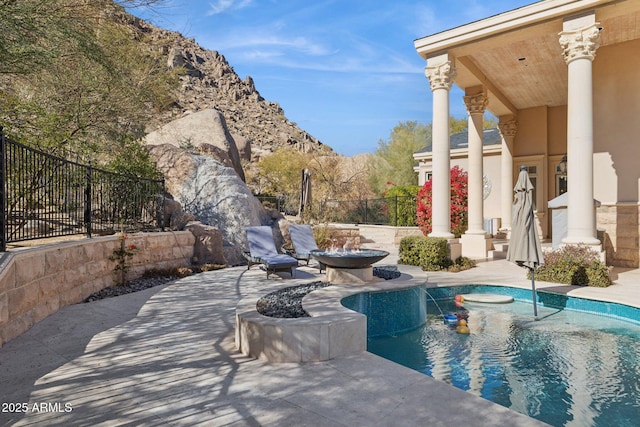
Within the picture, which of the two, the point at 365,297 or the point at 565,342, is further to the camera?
the point at 365,297

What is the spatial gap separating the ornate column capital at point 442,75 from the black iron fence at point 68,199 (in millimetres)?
7457

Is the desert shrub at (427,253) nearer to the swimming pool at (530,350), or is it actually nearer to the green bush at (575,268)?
the green bush at (575,268)

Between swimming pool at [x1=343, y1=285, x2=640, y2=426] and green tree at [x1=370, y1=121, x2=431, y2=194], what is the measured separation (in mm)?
22063

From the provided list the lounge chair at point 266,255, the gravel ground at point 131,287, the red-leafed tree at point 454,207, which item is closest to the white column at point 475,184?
the red-leafed tree at point 454,207

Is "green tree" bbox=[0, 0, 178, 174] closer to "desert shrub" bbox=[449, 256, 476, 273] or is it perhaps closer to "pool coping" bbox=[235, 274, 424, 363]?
"pool coping" bbox=[235, 274, 424, 363]

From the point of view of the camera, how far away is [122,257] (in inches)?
299

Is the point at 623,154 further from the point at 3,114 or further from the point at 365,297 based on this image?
the point at 3,114

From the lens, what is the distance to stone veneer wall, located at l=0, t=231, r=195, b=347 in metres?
4.41

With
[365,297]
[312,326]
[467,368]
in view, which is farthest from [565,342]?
[312,326]

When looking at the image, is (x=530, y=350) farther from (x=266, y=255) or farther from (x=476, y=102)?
(x=476, y=102)

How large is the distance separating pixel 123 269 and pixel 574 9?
10.5 m

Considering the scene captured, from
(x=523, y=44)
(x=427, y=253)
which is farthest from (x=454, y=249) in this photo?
(x=523, y=44)

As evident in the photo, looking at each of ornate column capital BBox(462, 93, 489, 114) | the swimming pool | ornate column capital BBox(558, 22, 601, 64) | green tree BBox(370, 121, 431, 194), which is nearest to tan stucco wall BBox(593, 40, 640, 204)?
ornate column capital BBox(558, 22, 601, 64)

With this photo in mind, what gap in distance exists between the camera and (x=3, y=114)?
6.95 meters
